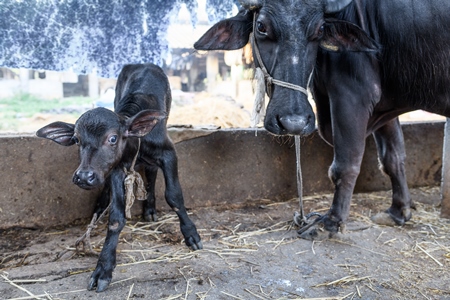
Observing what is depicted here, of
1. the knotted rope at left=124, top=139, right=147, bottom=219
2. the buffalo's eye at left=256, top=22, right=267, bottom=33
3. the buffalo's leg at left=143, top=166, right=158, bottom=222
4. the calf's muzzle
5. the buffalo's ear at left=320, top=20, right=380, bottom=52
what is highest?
the buffalo's eye at left=256, top=22, right=267, bottom=33

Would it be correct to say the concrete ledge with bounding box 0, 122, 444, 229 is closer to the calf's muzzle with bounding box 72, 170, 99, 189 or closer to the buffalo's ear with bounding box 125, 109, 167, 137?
the buffalo's ear with bounding box 125, 109, 167, 137

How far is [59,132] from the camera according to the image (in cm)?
287

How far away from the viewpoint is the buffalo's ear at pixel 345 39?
300cm

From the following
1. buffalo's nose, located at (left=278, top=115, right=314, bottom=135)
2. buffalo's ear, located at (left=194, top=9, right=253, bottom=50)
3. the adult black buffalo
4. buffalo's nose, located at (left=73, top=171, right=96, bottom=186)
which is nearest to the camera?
buffalo's nose, located at (left=73, top=171, right=96, bottom=186)

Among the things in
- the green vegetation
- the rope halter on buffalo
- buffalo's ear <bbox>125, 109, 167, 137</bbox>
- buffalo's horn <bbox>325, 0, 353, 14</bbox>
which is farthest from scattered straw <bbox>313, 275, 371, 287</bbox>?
the green vegetation

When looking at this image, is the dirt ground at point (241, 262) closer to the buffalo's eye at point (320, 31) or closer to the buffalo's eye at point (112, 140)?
the buffalo's eye at point (112, 140)

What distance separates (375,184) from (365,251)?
1.85 m

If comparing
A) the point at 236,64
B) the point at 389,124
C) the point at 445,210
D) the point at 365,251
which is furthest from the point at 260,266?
the point at 236,64

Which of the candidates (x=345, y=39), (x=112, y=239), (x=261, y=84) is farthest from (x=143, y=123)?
(x=345, y=39)

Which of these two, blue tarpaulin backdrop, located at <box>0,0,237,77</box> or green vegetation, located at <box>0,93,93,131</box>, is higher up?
blue tarpaulin backdrop, located at <box>0,0,237,77</box>

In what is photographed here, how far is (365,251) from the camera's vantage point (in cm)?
331

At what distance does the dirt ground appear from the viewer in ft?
8.72

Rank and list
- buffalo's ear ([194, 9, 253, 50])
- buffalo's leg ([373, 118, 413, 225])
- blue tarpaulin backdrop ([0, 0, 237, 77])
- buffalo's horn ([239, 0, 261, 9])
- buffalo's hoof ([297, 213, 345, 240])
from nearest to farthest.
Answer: buffalo's horn ([239, 0, 261, 9]) < buffalo's ear ([194, 9, 253, 50]) < buffalo's hoof ([297, 213, 345, 240]) < blue tarpaulin backdrop ([0, 0, 237, 77]) < buffalo's leg ([373, 118, 413, 225])

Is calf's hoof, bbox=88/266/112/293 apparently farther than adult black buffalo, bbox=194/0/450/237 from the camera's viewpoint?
No
